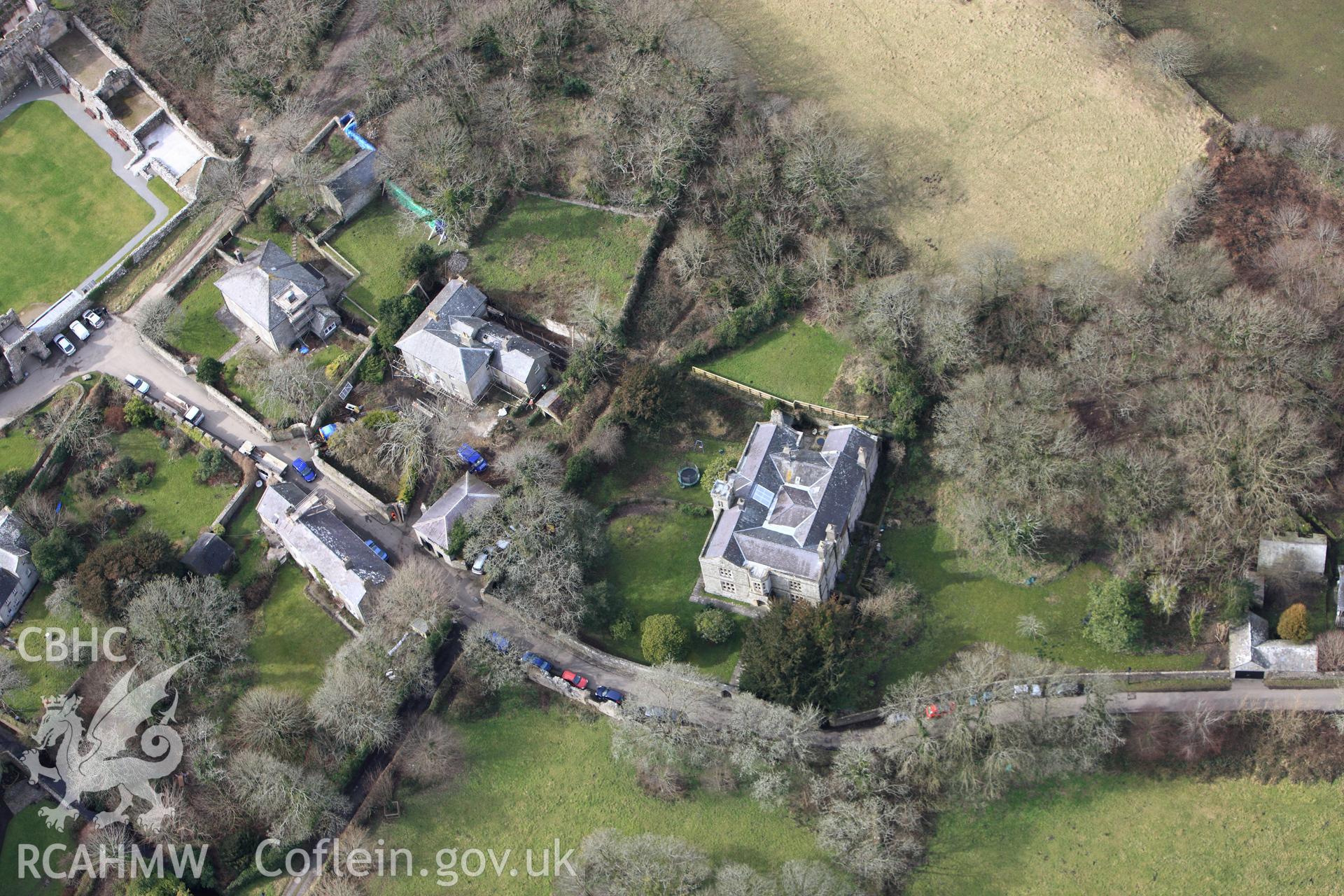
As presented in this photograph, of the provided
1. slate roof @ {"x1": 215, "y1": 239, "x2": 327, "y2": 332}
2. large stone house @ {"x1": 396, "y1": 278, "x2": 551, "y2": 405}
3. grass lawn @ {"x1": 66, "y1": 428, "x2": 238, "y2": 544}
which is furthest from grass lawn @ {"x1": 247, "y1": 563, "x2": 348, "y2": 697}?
slate roof @ {"x1": 215, "y1": 239, "x2": 327, "y2": 332}

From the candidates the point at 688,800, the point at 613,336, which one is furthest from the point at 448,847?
the point at 613,336

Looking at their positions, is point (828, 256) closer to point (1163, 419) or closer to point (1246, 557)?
point (1163, 419)

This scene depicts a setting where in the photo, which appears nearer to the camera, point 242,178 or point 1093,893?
point 1093,893

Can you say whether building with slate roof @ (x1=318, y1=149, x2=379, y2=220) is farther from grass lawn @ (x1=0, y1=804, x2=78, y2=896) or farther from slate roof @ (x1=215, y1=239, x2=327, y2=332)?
grass lawn @ (x1=0, y1=804, x2=78, y2=896)

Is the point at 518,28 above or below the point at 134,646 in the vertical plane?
above

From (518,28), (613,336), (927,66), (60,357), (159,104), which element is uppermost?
(927,66)

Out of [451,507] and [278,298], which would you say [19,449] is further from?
[451,507]

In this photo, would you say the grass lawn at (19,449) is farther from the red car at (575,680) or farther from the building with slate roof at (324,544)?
the red car at (575,680)
